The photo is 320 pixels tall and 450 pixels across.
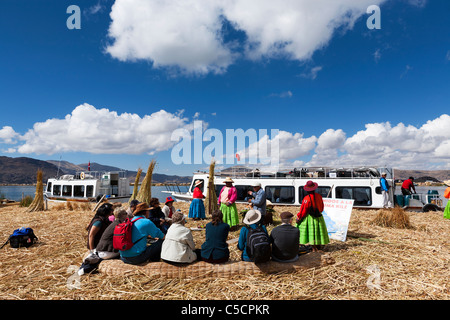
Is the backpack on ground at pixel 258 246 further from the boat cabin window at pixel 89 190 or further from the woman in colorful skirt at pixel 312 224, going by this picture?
the boat cabin window at pixel 89 190

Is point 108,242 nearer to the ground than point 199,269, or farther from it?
farther from it

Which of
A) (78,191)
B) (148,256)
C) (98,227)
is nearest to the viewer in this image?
(148,256)

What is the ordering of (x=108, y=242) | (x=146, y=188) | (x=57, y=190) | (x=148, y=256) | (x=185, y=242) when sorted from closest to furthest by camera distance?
(x=185, y=242) → (x=148, y=256) → (x=108, y=242) → (x=146, y=188) → (x=57, y=190)

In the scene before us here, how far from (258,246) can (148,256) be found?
230 cm

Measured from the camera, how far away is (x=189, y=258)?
205 inches

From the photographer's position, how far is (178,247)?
5.12 m

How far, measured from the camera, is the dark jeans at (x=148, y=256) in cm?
527

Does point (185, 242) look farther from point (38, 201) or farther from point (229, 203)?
point (38, 201)

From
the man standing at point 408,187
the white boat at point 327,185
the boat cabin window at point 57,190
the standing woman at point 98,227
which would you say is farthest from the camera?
the boat cabin window at point 57,190

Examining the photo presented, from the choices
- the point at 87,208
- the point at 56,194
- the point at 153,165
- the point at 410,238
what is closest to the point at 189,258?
the point at 410,238

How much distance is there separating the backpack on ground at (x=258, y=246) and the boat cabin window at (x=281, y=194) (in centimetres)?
1274

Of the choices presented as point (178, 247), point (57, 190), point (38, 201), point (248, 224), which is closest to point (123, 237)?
point (178, 247)

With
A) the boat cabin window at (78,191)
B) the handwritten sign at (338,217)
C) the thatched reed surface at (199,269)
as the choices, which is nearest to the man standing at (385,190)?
the handwritten sign at (338,217)

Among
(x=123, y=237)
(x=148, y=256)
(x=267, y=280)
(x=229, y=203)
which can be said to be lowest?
(x=267, y=280)
